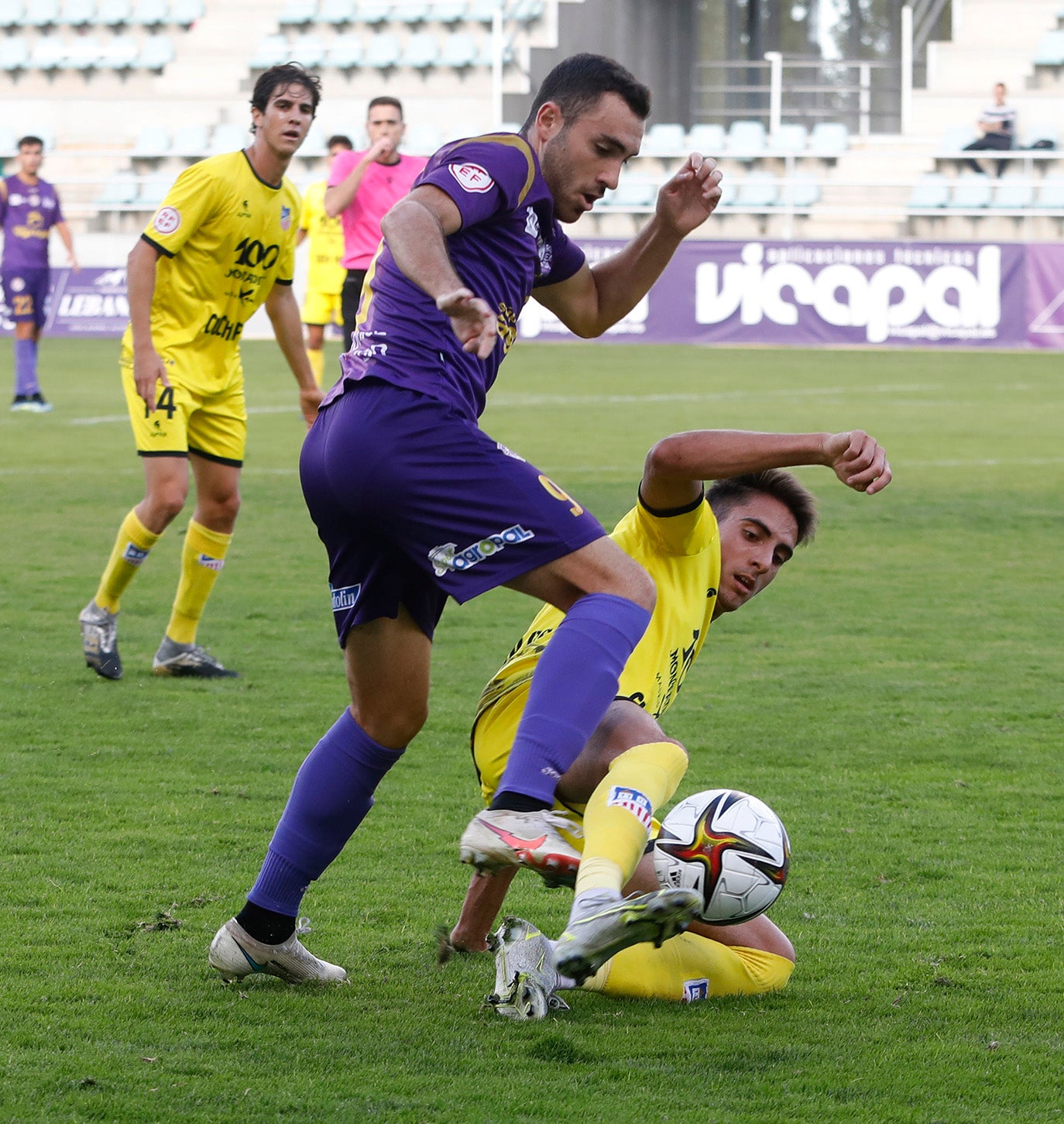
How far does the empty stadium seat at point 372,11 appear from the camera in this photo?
3120 centimetres

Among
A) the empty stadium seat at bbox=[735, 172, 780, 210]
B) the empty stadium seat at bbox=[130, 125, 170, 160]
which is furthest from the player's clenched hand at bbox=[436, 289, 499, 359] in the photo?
the empty stadium seat at bbox=[130, 125, 170, 160]

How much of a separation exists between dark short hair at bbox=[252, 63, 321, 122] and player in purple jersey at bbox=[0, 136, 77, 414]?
988cm

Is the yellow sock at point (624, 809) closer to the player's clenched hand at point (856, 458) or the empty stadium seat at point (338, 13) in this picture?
the player's clenched hand at point (856, 458)

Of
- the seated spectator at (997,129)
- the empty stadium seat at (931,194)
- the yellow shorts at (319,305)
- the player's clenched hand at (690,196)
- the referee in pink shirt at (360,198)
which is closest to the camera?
the player's clenched hand at (690,196)

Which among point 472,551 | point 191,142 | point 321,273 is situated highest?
point 472,551

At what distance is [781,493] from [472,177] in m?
1.02

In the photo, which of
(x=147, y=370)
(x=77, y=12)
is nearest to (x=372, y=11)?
(x=77, y=12)

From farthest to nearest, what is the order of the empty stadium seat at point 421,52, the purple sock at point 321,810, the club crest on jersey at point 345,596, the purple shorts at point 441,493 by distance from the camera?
the empty stadium seat at point 421,52, the purple sock at point 321,810, the club crest on jersey at point 345,596, the purple shorts at point 441,493

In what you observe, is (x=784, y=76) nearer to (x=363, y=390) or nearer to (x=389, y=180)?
(x=389, y=180)

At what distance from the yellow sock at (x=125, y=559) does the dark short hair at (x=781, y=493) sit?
3.12m

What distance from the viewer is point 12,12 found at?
110 ft

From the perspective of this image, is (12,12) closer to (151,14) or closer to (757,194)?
(151,14)

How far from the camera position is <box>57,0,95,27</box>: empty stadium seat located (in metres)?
32.9

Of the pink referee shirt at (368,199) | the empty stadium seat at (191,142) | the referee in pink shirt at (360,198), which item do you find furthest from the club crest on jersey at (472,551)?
the empty stadium seat at (191,142)
